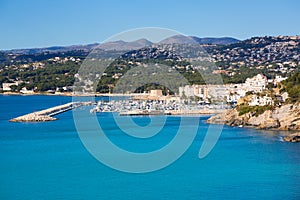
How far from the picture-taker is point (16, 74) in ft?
147

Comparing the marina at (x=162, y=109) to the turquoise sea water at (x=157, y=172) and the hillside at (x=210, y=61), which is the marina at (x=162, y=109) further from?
the hillside at (x=210, y=61)

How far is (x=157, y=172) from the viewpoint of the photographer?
1044 cm

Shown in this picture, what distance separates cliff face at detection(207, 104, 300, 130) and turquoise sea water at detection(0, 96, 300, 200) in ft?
2.17

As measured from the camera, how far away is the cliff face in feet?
50.9

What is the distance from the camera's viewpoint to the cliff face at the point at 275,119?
1552cm

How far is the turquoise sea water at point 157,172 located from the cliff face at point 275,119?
2.17 ft

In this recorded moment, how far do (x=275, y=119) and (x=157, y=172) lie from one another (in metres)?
6.41

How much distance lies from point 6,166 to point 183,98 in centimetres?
1609

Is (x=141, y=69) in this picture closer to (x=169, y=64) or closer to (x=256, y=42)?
(x=169, y=64)

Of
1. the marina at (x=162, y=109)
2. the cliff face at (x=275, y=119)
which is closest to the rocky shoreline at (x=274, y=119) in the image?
the cliff face at (x=275, y=119)

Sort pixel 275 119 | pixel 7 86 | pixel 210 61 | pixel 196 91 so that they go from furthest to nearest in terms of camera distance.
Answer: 1. pixel 7 86
2. pixel 210 61
3. pixel 196 91
4. pixel 275 119

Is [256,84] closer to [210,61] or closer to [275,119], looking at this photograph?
[275,119]

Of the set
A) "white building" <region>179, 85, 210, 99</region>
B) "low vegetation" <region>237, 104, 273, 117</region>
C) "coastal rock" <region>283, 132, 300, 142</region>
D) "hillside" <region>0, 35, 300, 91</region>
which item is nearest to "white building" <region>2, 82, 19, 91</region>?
"hillside" <region>0, 35, 300, 91</region>

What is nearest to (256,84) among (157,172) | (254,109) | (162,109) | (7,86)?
(162,109)
